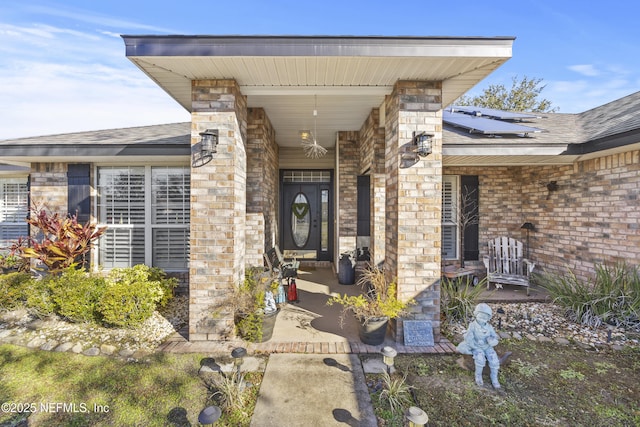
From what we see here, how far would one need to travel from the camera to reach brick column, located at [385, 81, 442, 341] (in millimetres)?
3414

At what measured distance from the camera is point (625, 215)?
14.1 ft

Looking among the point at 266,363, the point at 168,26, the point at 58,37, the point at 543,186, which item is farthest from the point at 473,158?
the point at 58,37

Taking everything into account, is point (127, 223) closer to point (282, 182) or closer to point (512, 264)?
point (282, 182)

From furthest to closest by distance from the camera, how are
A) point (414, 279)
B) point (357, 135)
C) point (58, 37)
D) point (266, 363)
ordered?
1. point (357, 135)
2. point (58, 37)
3. point (414, 279)
4. point (266, 363)

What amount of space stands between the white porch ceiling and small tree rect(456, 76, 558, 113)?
1509cm

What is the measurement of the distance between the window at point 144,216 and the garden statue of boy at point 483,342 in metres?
4.77

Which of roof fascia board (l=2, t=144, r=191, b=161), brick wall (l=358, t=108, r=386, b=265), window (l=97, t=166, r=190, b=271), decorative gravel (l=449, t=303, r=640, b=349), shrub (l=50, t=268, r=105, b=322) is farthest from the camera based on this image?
window (l=97, t=166, r=190, b=271)

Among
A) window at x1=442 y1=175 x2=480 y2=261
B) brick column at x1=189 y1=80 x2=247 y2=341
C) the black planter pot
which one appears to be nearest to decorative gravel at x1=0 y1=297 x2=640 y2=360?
brick column at x1=189 y1=80 x2=247 y2=341

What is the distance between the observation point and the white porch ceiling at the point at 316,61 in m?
2.91

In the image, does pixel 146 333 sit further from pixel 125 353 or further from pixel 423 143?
pixel 423 143

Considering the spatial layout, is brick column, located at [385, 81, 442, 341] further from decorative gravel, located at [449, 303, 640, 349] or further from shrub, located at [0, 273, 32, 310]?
shrub, located at [0, 273, 32, 310]

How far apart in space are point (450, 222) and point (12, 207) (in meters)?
9.61

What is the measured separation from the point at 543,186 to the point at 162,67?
6776mm

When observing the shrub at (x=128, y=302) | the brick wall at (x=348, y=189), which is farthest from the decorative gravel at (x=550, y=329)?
the shrub at (x=128, y=302)
